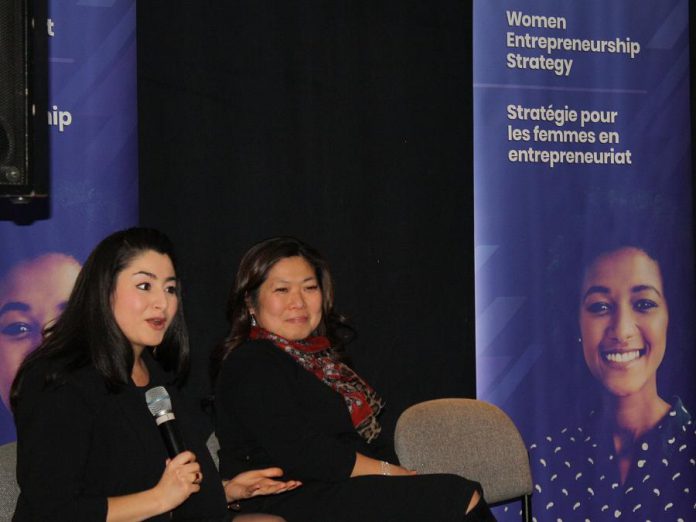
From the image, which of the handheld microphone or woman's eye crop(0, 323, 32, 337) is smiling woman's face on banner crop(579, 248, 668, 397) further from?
the handheld microphone

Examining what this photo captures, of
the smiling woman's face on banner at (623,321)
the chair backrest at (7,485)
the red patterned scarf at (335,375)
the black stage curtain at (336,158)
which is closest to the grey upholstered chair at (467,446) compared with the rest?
the red patterned scarf at (335,375)

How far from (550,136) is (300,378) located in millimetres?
1819

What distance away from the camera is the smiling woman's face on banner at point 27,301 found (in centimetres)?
348

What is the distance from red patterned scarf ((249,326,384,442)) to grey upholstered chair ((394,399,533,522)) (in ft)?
0.37

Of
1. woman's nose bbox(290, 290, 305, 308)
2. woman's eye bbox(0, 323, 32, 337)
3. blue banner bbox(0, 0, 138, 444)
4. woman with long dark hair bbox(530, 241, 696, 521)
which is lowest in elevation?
woman with long dark hair bbox(530, 241, 696, 521)

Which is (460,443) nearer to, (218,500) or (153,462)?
(218,500)

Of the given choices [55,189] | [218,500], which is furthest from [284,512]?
[55,189]

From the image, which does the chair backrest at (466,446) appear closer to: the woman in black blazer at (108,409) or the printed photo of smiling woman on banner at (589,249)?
the printed photo of smiling woman on banner at (589,249)

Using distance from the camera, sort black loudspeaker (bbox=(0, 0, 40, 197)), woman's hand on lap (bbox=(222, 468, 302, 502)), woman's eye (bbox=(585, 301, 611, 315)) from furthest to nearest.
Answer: woman's eye (bbox=(585, 301, 611, 315))
woman's hand on lap (bbox=(222, 468, 302, 502))
black loudspeaker (bbox=(0, 0, 40, 197))

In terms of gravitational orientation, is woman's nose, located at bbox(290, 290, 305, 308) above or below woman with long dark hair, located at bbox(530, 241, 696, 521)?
above

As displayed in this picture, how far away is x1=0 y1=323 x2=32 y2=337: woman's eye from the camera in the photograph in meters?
3.48

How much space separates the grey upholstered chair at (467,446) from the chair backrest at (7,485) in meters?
1.43

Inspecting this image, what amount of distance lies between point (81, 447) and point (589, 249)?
9.32 feet

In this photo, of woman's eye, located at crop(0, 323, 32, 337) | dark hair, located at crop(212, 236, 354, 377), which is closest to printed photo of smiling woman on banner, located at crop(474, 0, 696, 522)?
dark hair, located at crop(212, 236, 354, 377)
